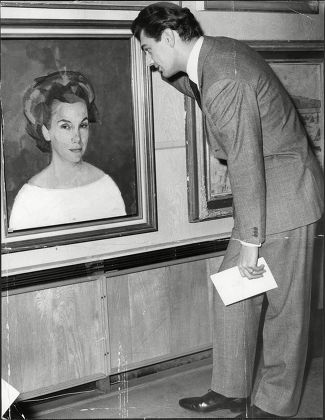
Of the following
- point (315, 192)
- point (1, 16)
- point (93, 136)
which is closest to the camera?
point (1, 16)

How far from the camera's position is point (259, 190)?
2.04 metres

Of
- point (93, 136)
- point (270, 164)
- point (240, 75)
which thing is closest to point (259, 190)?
point (270, 164)

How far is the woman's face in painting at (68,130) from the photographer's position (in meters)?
1.96

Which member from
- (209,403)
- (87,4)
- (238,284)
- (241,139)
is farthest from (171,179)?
(209,403)

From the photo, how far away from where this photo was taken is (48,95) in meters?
1.94

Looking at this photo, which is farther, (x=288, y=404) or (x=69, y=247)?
(x=288, y=404)

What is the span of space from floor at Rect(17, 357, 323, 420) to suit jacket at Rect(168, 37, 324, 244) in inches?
14.9

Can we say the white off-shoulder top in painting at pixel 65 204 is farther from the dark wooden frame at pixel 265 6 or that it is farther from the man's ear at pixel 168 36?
the dark wooden frame at pixel 265 6

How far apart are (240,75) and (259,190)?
275mm

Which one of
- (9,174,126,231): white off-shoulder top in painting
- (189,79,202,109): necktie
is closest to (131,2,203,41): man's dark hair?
(189,79,202,109): necktie

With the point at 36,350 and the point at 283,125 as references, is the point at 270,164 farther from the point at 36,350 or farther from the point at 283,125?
the point at 36,350

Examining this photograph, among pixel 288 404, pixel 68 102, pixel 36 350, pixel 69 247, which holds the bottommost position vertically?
pixel 288 404

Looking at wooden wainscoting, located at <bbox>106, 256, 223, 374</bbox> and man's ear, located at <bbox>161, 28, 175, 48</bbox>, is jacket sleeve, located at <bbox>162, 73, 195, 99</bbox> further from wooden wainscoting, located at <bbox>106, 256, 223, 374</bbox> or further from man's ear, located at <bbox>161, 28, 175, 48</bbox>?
wooden wainscoting, located at <bbox>106, 256, 223, 374</bbox>

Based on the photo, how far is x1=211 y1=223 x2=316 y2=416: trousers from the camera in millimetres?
2156
